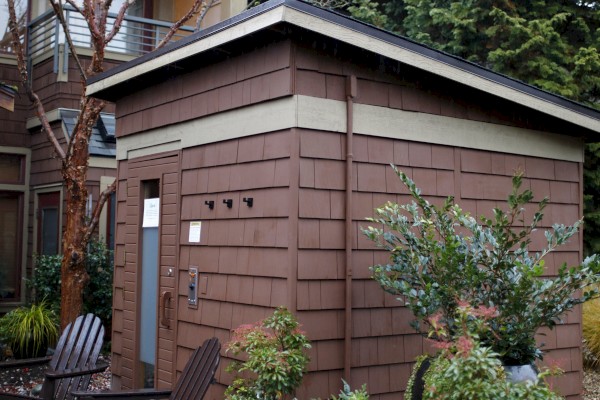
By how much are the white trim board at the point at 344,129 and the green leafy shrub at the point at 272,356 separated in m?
1.38

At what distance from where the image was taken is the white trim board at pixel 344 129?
528 centimetres

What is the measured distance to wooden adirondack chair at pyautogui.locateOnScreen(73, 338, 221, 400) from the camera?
456 centimetres

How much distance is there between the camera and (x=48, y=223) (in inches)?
451

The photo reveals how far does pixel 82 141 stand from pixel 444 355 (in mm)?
→ 5913

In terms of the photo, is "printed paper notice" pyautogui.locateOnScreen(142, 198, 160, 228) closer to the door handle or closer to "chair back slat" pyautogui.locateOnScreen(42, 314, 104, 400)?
the door handle

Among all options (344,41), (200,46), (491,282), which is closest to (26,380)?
(200,46)

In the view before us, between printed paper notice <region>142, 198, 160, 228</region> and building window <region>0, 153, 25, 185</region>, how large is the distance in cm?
586

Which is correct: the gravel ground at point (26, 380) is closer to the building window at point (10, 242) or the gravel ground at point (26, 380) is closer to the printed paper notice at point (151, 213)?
the printed paper notice at point (151, 213)

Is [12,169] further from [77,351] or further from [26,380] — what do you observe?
[77,351]

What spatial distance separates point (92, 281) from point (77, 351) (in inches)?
154

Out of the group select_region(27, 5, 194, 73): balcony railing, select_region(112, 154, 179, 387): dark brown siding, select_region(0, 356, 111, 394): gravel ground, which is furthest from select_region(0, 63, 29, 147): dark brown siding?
select_region(112, 154, 179, 387): dark brown siding

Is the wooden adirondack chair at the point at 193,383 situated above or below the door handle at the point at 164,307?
below

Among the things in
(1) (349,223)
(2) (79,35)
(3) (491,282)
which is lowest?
(3) (491,282)

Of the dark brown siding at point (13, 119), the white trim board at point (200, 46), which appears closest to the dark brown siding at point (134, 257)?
the white trim board at point (200, 46)
